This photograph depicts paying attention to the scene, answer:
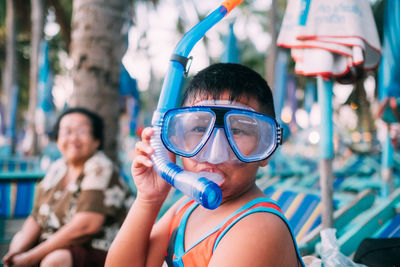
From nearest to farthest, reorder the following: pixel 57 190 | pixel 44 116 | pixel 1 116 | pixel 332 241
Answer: pixel 332 241
pixel 57 190
pixel 44 116
pixel 1 116

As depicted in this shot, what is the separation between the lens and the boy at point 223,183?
0.94 meters

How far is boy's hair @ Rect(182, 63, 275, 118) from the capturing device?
1087 millimetres

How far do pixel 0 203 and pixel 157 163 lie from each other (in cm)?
373

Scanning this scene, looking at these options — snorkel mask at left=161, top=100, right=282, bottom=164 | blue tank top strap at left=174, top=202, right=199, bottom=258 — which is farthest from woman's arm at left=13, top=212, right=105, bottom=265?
snorkel mask at left=161, top=100, right=282, bottom=164

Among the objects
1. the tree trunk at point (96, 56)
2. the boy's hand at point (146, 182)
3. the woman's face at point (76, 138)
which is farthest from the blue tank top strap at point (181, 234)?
the tree trunk at point (96, 56)

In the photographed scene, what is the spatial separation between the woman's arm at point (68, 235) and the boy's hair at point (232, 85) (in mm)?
1168

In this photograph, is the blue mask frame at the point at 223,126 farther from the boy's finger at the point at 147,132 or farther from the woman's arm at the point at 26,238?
the woman's arm at the point at 26,238

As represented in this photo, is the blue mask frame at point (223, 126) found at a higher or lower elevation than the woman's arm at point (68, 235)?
higher

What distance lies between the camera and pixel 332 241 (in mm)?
1454

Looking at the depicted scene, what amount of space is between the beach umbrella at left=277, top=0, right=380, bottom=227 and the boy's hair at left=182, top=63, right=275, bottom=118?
0.62m

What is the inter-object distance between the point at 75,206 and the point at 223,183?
1.38 meters

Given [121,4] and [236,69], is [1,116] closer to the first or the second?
[121,4]

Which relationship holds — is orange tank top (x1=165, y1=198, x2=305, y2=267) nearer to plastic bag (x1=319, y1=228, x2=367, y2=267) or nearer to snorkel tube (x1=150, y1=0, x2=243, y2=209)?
snorkel tube (x1=150, y1=0, x2=243, y2=209)

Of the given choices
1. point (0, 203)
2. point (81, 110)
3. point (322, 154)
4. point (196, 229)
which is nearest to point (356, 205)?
point (322, 154)
